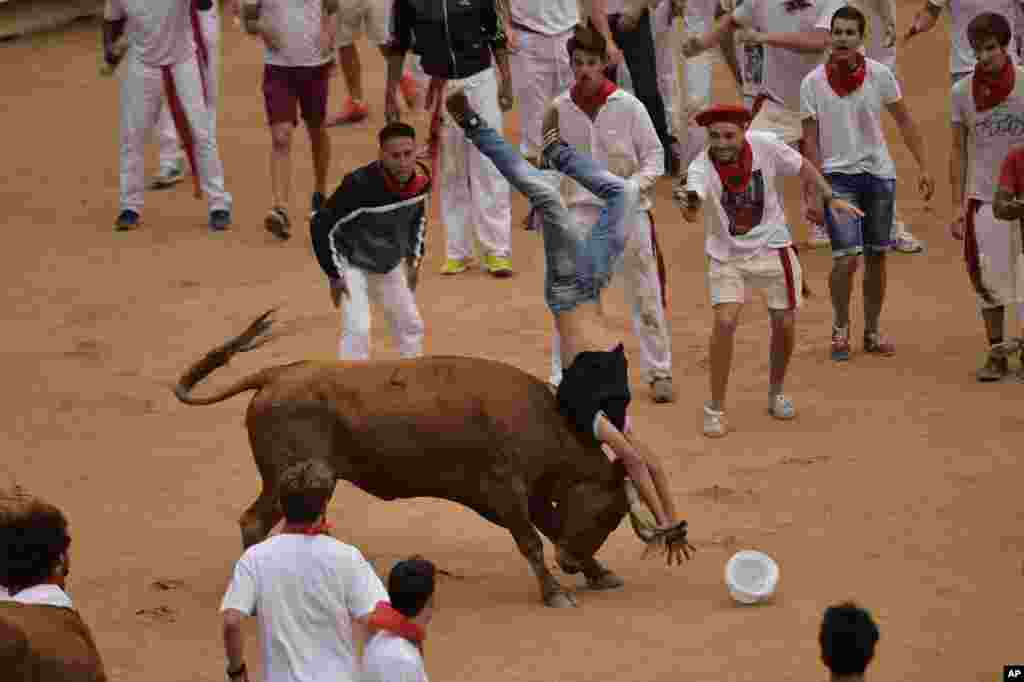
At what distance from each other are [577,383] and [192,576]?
2147mm

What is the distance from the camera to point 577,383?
962cm

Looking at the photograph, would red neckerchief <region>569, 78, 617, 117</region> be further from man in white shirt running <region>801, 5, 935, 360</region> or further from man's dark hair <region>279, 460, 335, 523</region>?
man's dark hair <region>279, 460, 335, 523</region>

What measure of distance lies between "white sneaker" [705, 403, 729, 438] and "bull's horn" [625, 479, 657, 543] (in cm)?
249

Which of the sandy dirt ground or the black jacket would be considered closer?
the sandy dirt ground

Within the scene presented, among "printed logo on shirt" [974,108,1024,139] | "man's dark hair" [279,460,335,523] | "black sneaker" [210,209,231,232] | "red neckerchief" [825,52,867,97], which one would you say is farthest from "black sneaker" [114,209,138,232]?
"man's dark hair" [279,460,335,523]

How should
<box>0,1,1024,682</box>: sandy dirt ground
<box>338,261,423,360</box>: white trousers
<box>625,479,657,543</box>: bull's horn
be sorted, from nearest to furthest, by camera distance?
<box>0,1,1024,682</box>: sandy dirt ground
<box>625,479,657,543</box>: bull's horn
<box>338,261,423,360</box>: white trousers

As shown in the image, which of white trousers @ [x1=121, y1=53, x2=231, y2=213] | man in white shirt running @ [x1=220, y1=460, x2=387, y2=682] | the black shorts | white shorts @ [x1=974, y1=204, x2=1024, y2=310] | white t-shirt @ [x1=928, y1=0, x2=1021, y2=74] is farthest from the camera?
white trousers @ [x1=121, y1=53, x2=231, y2=213]

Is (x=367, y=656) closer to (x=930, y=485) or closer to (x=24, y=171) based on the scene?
(x=930, y=485)

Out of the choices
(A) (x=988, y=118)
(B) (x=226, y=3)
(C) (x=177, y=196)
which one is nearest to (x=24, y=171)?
(C) (x=177, y=196)

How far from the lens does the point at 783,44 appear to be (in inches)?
582

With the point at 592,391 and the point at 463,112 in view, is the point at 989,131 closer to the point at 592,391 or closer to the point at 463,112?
the point at 463,112

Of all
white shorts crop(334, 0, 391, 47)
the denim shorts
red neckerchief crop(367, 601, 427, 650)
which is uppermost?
white shorts crop(334, 0, 391, 47)

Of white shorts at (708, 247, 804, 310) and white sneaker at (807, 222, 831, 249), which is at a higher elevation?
white shorts at (708, 247, 804, 310)

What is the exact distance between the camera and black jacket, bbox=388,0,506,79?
49.0 ft
